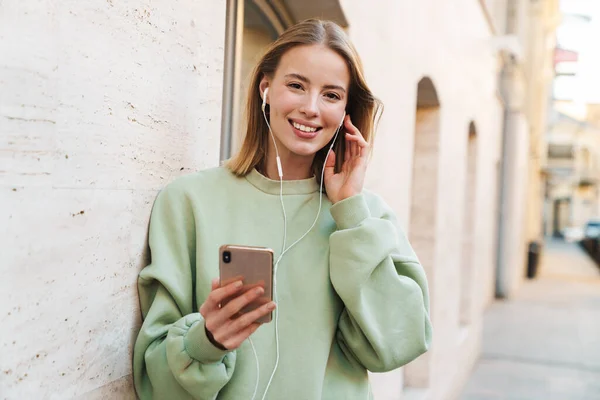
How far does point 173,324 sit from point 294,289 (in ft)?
1.13

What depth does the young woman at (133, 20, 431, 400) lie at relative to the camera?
1.77 meters

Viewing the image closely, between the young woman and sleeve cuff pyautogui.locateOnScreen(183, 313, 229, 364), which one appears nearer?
sleeve cuff pyautogui.locateOnScreen(183, 313, 229, 364)

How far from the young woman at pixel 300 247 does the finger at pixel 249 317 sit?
262mm

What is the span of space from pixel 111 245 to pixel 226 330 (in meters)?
Result: 0.47

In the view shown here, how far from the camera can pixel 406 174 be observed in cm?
495

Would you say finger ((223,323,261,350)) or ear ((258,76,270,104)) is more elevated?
ear ((258,76,270,104))

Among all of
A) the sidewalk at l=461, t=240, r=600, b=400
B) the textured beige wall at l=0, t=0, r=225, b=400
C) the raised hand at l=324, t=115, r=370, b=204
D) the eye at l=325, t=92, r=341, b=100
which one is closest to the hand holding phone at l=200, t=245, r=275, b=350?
the textured beige wall at l=0, t=0, r=225, b=400

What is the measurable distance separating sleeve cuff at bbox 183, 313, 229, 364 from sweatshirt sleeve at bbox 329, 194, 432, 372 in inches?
15.6

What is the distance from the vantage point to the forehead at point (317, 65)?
1861mm

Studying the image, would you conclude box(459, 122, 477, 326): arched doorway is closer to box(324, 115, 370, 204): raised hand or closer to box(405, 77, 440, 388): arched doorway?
box(405, 77, 440, 388): arched doorway

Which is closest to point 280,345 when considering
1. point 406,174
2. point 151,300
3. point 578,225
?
point 151,300

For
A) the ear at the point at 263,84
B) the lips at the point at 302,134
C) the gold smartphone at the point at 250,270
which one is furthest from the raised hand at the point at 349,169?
the gold smartphone at the point at 250,270

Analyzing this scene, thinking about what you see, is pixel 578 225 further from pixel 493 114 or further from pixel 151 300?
pixel 151 300

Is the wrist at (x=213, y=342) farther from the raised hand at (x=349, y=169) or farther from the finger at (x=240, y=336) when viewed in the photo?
the raised hand at (x=349, y=169)
